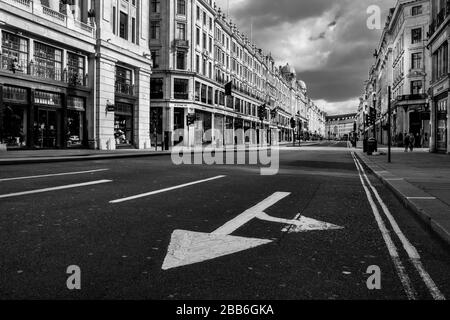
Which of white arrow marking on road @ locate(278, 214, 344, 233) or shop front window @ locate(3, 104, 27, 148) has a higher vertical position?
shop front window @ locate(3, 104, 27, 148)

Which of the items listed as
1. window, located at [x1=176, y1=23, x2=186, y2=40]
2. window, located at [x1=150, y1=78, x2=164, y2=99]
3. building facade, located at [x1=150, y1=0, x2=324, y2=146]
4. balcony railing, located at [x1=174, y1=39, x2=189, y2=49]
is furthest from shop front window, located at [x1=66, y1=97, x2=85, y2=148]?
window, located at [x1=176, y1=23, x2=186, y2=40]

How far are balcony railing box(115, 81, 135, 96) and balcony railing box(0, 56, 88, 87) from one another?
3.84m

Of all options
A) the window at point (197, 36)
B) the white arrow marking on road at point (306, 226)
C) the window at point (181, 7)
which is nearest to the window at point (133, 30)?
the window at point (181, 7)

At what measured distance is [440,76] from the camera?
2856 centimetres

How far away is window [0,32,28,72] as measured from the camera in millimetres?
23000

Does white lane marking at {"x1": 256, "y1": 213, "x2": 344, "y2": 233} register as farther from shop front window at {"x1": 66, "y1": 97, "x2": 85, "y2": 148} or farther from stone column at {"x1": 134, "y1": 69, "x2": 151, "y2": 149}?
stone column at {"x1": 134, "y1": 69, "x2": 151, "y2": 149}

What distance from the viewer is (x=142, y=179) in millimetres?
10758

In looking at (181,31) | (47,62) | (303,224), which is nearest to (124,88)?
(47,62)

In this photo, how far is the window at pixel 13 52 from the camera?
906 inches

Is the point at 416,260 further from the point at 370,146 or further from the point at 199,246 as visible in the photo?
the point at 370,146

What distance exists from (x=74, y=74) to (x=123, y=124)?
284 inches

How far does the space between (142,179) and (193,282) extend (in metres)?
7.75

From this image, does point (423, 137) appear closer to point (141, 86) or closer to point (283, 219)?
point (141, 86)
